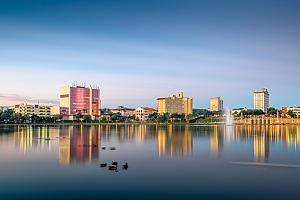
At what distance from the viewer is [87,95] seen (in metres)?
134

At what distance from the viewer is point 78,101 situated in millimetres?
131125

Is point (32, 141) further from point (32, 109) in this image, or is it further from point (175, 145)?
point (32, 109)

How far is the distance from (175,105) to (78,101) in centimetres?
5573

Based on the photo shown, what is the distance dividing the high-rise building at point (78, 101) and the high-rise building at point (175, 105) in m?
42.4

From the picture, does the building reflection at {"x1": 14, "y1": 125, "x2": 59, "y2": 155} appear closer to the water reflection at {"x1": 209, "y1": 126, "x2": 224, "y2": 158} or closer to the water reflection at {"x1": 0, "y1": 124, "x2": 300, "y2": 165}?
the water reflection at {"x1": 0, "y1": 124, "x2": 300, "y2": 165}

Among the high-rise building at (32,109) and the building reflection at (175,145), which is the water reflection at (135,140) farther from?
the high-rise building at (32,109)

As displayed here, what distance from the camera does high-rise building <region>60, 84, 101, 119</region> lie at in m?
129

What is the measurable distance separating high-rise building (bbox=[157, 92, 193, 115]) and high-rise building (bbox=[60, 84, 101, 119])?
4235 cm

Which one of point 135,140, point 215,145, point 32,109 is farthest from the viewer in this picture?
point 32,109

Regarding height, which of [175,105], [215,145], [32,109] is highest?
[175,105]

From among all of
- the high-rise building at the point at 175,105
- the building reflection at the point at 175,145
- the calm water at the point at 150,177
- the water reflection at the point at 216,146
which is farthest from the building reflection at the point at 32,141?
the high-rise building at the point at 175,105

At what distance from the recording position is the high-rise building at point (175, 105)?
16625 centimetres

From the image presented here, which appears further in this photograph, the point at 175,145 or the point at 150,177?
the point at 175,145

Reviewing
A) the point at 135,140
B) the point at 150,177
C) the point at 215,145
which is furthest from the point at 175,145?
the point at 150,177
